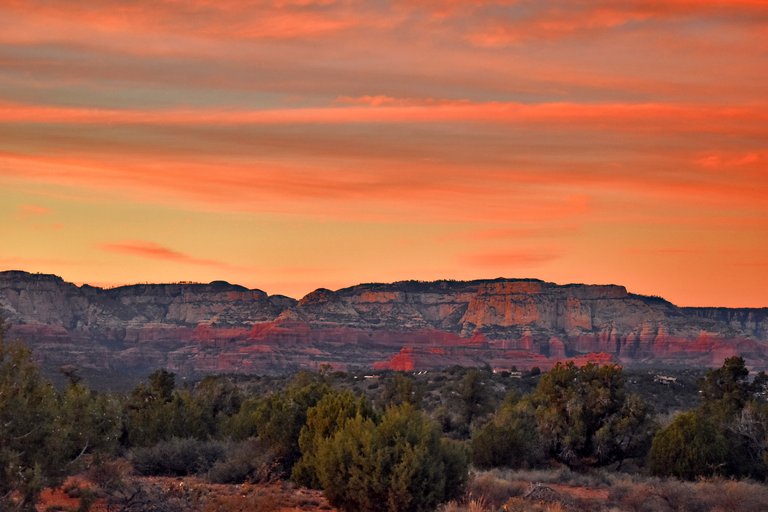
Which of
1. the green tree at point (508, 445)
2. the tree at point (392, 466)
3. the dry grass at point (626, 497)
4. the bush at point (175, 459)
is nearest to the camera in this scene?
the tree at point (392, 466)

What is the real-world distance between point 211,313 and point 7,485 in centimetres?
18296

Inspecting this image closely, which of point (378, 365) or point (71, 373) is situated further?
point (378, 365)

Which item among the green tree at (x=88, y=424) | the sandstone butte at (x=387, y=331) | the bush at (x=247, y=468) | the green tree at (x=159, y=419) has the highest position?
the sandstone butte at (x=387, y=331)

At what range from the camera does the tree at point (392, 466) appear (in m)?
22.7

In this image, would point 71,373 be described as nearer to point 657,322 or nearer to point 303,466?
point 303,466

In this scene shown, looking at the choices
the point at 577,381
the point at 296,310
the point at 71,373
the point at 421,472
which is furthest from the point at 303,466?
the point at 296,310

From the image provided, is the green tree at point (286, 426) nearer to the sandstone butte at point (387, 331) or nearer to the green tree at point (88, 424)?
the green tree at point (88, 424)

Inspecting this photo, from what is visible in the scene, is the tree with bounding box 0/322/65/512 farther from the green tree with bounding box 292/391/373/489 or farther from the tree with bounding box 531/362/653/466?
the tree with bounding box 531/362/653/466

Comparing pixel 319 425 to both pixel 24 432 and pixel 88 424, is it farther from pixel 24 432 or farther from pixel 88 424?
pixel 24 432

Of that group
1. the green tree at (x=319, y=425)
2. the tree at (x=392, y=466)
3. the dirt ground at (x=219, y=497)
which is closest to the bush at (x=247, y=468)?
the dirt ground at (x=219, y=497)

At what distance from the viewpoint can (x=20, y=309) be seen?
7096 inches

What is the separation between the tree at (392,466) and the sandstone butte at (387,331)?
135063mm

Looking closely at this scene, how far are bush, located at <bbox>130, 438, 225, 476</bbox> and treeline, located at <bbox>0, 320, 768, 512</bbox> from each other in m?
0.04

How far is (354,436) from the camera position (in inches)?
941
